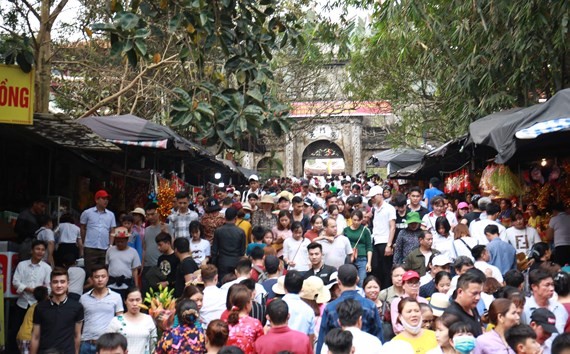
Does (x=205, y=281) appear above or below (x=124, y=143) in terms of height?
below

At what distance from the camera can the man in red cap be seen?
1180 centimetres

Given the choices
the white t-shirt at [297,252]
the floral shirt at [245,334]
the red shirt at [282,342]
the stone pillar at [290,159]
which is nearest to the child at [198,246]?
the white t-shirt at [297,252]

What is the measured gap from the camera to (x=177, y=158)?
19172 millimetres

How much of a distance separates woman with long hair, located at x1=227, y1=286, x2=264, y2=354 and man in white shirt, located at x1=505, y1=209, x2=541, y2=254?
5.31 metres

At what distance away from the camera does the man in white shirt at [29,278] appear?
9750 millimetres

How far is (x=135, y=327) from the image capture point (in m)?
7.71

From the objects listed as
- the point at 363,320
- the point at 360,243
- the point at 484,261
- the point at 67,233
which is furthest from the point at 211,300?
the point at 360,243

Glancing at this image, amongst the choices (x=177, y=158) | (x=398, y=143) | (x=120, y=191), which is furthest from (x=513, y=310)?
(x=398, y=143)

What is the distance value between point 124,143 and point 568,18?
22.5 feet

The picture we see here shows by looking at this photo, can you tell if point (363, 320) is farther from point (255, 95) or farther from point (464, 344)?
point (255, 95)

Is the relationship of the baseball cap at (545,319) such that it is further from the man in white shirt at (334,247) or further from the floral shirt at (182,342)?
the man in white shirt at (334,247)

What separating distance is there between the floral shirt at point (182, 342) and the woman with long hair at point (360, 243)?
5.64 metres

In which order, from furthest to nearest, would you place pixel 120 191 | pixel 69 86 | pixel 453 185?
pixel 69 86 < pixel 453 185 < pixel 120 191

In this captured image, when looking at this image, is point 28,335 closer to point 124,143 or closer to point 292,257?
point 292,257
